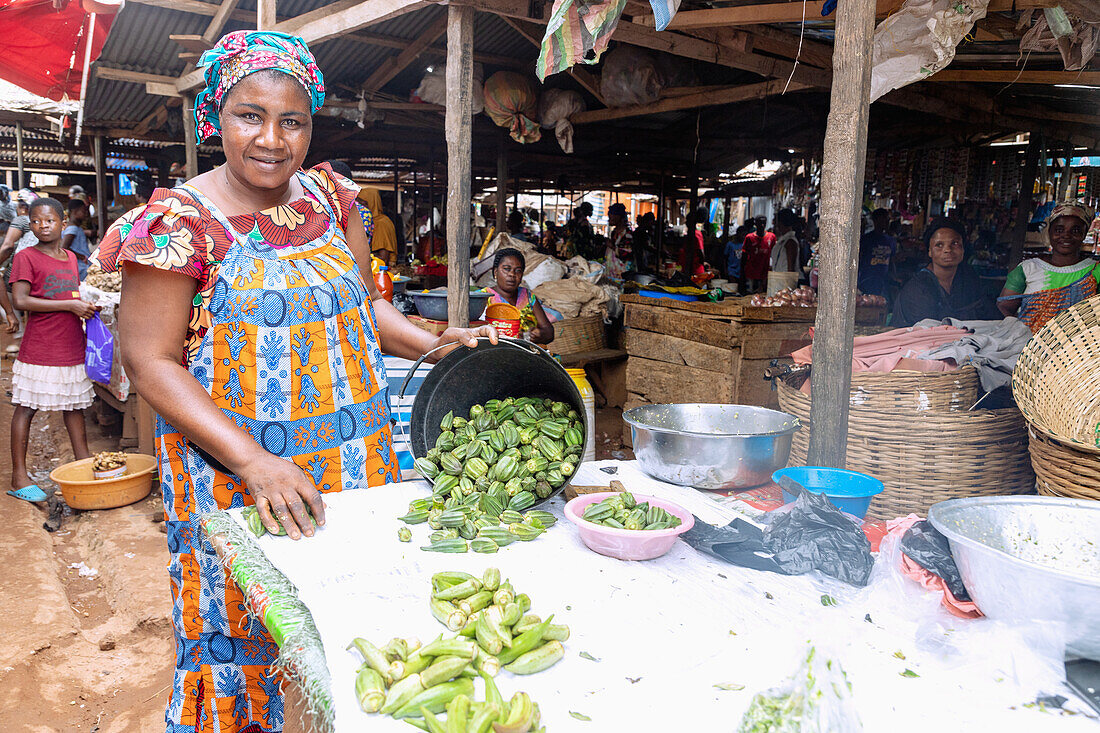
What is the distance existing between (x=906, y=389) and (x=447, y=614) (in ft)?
8.34

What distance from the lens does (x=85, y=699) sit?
316 cm

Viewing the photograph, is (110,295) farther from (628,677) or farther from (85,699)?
(628,677)

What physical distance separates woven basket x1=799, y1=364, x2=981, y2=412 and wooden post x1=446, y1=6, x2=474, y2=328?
2069 mm

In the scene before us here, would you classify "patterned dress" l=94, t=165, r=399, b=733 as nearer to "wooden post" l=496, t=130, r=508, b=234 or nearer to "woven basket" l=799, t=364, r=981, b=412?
"woven basket" l=799, t=364, r=981, b=412

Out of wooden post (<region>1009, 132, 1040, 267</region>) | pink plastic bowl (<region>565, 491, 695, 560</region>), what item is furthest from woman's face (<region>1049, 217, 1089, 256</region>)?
pink plastic bowl (<region>565, 491, 695, 560</region>)

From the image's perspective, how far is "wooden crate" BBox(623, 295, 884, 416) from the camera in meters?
5.18

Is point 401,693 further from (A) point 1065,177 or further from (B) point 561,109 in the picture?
(A) point 1065,177

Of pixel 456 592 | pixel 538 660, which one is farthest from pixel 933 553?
pixel 456 592

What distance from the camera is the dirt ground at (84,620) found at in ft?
10.1

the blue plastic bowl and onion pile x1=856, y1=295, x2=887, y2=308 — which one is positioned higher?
onion pile x1=856, y1=295, x2=887, y2=308

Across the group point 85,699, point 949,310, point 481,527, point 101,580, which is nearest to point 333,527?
point 481,527

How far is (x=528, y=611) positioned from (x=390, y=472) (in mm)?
877

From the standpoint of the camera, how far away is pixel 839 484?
2.12 metres

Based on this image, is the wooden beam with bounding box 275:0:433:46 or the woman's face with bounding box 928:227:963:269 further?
the woman's face with bounding box 928:227:963:269
